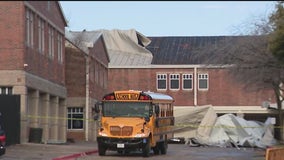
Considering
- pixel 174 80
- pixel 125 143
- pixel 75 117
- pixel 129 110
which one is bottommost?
pixel 125 143

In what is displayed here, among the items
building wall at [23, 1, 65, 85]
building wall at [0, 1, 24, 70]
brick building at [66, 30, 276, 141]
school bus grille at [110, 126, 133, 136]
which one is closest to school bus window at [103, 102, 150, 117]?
school bus grille at [110, 126, 133, 136]

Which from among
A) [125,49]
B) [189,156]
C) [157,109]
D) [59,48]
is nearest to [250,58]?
[189,156]

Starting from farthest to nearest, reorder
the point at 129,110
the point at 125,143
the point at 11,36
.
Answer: the point at 11,36, the point at 129,110, the point at 125,143

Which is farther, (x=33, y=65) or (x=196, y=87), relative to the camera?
(x=196, y=87)

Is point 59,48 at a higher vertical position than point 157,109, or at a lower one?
higher

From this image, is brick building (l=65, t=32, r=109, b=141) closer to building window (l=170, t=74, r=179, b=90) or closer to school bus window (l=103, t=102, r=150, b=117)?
building window (l=170, t=74, r=179, b=90)

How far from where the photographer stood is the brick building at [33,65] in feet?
106

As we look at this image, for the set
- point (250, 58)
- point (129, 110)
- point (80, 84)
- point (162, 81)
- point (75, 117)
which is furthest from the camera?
point (162, 81)

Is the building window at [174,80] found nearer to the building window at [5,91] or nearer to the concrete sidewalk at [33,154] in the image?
the building window at [5,91]

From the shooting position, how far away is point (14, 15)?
32.4 metres

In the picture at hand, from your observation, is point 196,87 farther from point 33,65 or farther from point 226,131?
point 33,65

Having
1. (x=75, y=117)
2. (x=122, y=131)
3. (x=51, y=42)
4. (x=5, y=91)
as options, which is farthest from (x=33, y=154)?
(x=75, y=117)

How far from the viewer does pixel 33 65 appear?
1366 inches

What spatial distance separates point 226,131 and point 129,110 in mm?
20615
